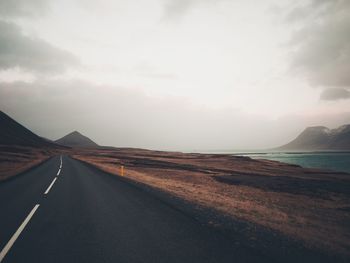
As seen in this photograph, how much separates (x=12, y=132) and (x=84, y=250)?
201 meters

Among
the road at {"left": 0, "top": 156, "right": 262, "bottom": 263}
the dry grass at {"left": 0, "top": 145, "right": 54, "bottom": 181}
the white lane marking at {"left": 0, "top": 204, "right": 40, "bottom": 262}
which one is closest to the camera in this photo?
the road at {"left": 0, "top": 156, "right": 262, "bottom": 263}

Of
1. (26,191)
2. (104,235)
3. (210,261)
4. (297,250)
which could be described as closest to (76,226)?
(104,235)

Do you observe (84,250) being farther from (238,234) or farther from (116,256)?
(238,234)

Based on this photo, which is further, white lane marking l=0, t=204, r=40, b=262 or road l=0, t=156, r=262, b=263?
white lane marking l=0, t=204, r=40, b=262

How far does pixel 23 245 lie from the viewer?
6207 mm

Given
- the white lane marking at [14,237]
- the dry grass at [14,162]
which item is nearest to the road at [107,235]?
the white lane marking at [14,237]

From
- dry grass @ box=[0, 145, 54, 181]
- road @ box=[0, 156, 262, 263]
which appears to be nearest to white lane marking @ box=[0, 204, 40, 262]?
road @ box=[0, 156, 262, 263]

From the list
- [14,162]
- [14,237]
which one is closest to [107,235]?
[14,237]

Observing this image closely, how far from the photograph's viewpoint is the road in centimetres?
555

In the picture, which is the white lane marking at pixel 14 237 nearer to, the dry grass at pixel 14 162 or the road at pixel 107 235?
the road at pixel 107 235

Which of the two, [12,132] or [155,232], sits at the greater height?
[12,132]

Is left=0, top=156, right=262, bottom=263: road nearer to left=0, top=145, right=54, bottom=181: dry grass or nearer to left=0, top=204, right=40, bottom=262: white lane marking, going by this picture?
left=0, top=204, right=40, bottom=262: white lane marking

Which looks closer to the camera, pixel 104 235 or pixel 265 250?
pixel 265 250

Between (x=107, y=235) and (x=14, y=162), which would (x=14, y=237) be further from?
(x=14, y=162)
